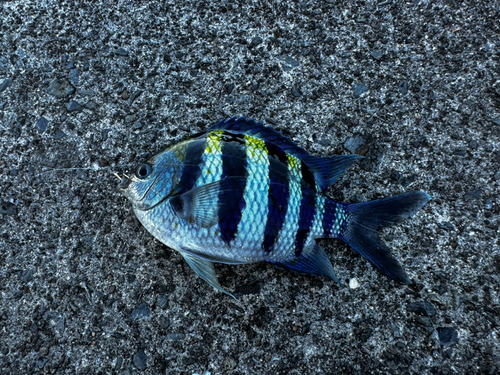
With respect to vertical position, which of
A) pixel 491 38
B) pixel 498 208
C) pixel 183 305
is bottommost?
pixel 183 305

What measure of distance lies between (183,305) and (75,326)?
1.96ft

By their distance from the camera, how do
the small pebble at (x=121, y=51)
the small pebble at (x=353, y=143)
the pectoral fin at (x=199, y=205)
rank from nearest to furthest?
the pectoral fin at (x=199, y=205), the small pebble at (x=353, y=143), the small pebble at (x=121, y=51)

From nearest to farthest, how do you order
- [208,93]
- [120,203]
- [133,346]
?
[133,346], [120,203], [208,93]

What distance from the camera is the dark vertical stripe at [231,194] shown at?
5.86ft

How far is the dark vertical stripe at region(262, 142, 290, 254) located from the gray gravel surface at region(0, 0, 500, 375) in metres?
0.35

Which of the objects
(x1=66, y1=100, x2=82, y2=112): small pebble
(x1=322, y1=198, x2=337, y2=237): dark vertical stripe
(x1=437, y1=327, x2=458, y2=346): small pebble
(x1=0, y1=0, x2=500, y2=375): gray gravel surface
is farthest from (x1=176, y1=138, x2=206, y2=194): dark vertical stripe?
(x1=437, y1=327, x2=458, y2=346): small pebble

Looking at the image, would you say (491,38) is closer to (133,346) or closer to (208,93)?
(208,93)

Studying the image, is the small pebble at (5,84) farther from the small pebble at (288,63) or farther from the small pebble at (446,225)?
the small pebble at (446,225)

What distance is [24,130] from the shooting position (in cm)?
244

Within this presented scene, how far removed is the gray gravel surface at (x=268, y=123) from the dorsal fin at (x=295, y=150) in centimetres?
25

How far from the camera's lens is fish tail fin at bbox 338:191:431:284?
194cm

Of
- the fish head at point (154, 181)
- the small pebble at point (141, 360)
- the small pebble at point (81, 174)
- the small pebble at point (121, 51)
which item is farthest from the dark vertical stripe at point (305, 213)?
the small pebble at point (121, 51)

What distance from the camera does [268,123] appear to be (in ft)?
7.66

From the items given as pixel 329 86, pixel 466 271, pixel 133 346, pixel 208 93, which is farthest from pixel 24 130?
pixel 466 271
